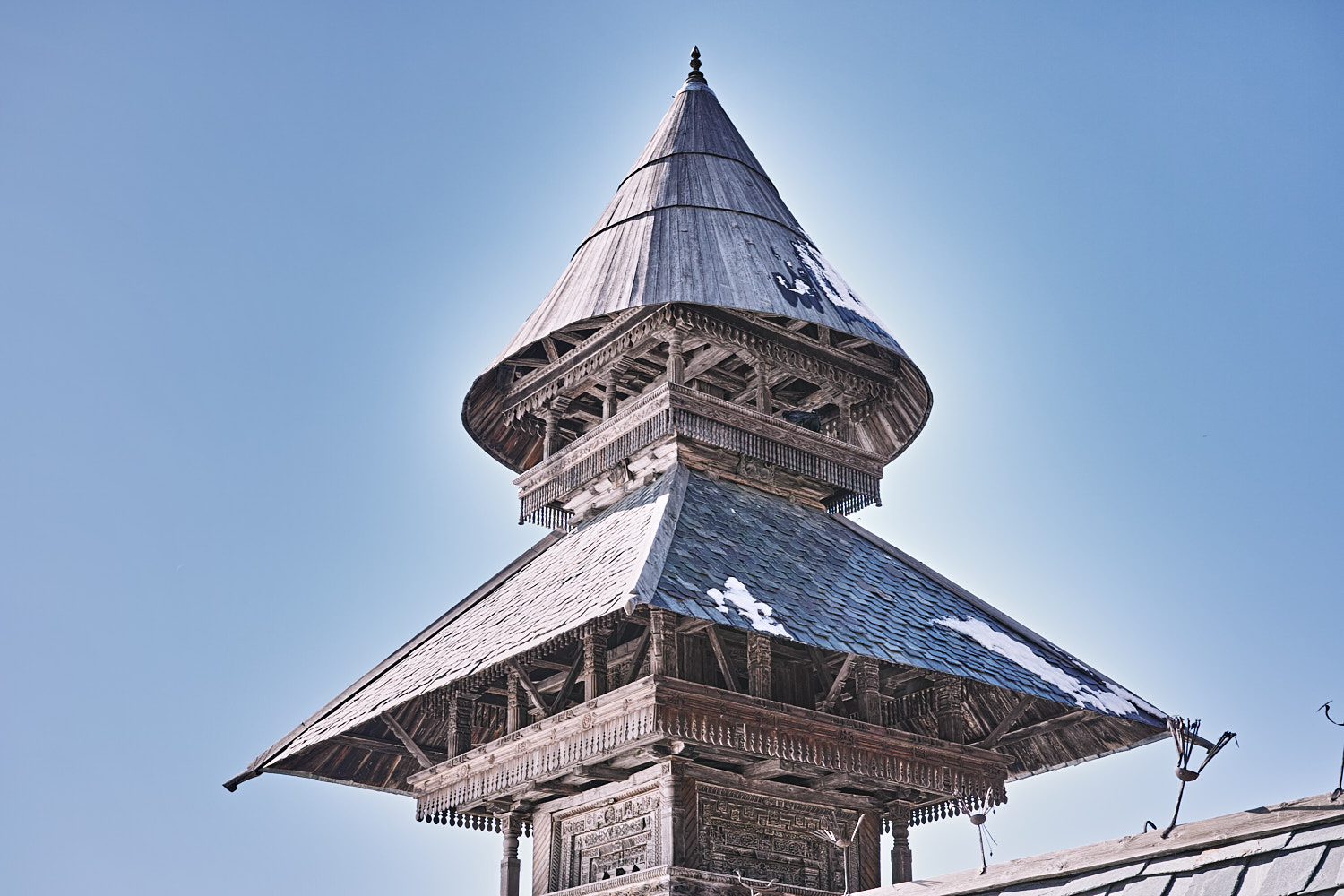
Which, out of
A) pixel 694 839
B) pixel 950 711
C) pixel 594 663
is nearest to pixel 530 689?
pixel 594 663

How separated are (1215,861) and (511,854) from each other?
974 centimetres

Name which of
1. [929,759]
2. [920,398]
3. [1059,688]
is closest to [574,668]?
[929,759]

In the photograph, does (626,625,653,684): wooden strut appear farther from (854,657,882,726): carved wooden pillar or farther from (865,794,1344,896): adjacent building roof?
(865,794,1344,896): adjacent building roof

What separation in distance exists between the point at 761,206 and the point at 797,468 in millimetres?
4243

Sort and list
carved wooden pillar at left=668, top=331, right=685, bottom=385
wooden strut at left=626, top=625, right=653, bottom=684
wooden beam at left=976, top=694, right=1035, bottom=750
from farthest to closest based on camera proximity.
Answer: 1. carved wooden pillar at left=668, top=331, right=685, bottom=385
2. wooden beam at left=976, top=694, right=1035, bottom=750
3. wooden strut at left=626, top=625, right=653, bottom=684

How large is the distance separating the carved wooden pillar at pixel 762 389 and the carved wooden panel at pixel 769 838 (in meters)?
4.85

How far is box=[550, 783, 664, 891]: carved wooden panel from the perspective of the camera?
12.8m

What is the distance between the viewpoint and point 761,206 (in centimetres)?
1820

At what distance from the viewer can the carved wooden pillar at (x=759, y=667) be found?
1252cm

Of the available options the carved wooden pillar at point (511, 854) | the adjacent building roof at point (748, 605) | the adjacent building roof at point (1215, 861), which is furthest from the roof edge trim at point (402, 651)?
the adjacent building roof at point (1215, 861)

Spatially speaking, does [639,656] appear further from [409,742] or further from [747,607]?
[409,742]

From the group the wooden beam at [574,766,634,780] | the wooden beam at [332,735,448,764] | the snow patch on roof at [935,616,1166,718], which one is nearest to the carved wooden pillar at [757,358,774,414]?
the snow patch on roof at [935,616,1166,718]

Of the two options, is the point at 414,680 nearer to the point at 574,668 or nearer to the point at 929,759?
the point at 574,668

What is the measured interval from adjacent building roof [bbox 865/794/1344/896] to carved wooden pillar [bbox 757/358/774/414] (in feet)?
31.2
